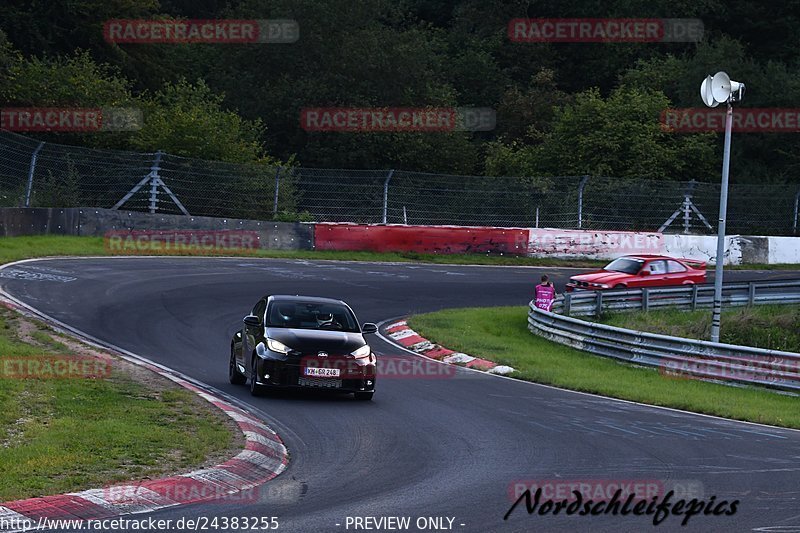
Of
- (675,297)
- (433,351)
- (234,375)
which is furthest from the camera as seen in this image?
(675,297)

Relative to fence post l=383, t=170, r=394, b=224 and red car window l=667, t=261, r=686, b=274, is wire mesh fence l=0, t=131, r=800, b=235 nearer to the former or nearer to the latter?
fence post l=383, t=170, r=394, b=224

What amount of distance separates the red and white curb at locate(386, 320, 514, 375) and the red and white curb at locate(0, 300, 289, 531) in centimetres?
889

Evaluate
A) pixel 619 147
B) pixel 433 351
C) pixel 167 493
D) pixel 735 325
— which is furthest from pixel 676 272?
pixel 167 493

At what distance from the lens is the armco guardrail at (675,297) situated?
26.2 metres

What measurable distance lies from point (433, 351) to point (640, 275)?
10.2 metres

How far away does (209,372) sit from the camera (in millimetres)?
A: 17516

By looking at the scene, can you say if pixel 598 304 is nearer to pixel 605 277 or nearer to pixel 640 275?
pixel 605 277

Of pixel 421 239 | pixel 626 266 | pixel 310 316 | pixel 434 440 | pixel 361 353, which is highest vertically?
pixel 421 239

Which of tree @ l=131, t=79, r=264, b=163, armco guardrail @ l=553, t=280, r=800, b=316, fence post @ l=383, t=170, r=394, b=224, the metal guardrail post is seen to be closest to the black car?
armco guardrail @ l=553, t=280, r=800, b=316

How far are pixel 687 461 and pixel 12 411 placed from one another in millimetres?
6985

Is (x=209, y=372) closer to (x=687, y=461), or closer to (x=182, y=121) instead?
(x=687, y=461)

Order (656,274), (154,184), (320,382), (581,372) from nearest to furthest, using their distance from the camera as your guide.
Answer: (320,382) → (581,372) → (656,274) → (154,184)

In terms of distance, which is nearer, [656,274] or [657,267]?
[656,274]

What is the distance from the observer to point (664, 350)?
2108 centimetres
